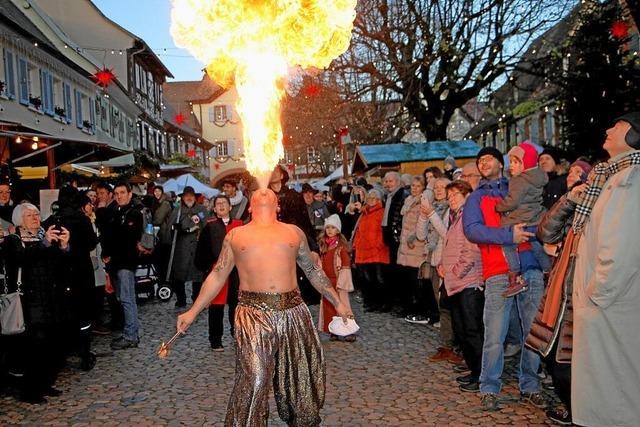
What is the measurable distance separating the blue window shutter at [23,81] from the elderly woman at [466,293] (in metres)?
17.0

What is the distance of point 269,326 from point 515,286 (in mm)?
2343

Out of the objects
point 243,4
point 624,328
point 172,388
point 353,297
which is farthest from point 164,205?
point 624,328

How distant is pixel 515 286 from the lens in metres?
5.72

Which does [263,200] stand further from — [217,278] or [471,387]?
[471,387]

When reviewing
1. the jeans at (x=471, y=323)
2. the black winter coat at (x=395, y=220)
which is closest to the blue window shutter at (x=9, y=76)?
the black winter coat at (x=395, y=220)

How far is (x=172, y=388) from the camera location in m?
6.75

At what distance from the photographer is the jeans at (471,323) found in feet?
20.3

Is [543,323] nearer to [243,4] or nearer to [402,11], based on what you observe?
[243,4]

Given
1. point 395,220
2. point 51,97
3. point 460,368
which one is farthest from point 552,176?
point 51,97

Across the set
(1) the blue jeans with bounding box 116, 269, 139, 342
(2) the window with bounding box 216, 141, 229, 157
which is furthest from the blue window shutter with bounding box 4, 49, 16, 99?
(2) the window with bounding box 216, 141, 229, 157

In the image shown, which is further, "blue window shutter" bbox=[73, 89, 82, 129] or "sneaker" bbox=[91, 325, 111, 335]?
"blue window shutter" bbox=[73, 89, 82, 129]

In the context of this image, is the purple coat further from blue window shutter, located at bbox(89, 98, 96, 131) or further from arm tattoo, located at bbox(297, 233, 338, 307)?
blue window shutter, located at bbox(89, 98, 96, 131)

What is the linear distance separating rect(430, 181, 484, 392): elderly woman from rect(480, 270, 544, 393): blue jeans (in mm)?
319

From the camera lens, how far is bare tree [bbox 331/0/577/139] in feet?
64.7
